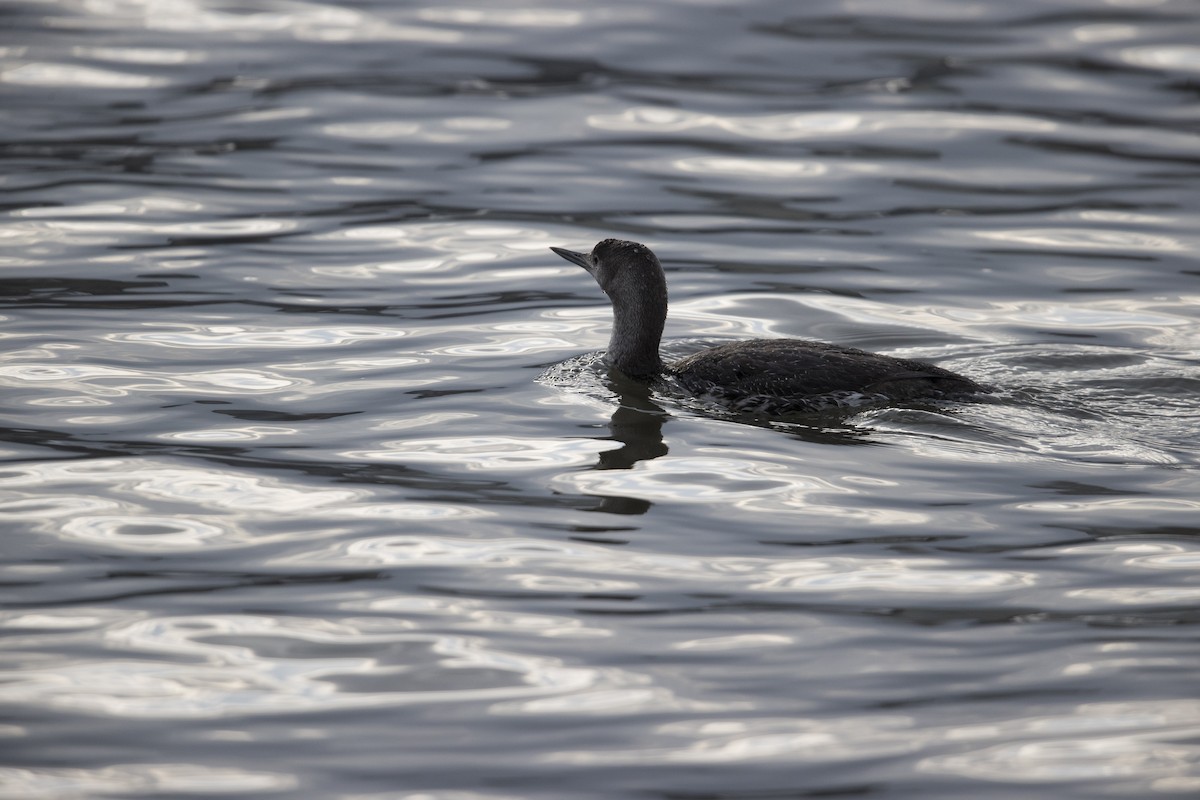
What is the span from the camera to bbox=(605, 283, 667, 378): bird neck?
30.0 ft

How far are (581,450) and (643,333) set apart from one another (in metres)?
1.43

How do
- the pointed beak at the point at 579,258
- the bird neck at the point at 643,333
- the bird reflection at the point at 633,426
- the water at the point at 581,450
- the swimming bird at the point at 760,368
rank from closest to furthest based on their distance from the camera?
the water at the point at 581,450
the bird reflection at the point at 633,426
the swimming bird at the point at 760,368
the bird neck at the point at 643,333
the pointed beak at the point at 579,258

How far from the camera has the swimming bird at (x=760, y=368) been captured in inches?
325

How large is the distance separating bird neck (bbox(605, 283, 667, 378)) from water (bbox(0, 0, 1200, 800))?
32 cm

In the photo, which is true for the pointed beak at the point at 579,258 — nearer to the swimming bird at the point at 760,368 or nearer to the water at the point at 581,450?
the swimming bird at the point at 760,368

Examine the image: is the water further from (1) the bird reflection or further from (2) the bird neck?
(2) the bird neck

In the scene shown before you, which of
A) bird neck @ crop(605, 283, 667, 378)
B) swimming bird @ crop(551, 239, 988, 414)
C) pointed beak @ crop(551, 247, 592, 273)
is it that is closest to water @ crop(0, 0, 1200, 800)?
swimming bird @ crop(551, 239, 988, 414)

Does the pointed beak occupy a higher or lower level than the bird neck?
higher

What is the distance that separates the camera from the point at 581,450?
793cm

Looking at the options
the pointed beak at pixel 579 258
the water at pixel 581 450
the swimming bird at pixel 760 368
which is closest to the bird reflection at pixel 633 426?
the water at pixel 581 450

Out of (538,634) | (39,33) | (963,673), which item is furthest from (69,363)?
(39,33)

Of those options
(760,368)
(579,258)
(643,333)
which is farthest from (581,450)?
(579,258)

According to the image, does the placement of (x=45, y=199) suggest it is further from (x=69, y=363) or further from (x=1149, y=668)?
(x=1149, y=668)

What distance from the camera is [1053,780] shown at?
4.93 m
